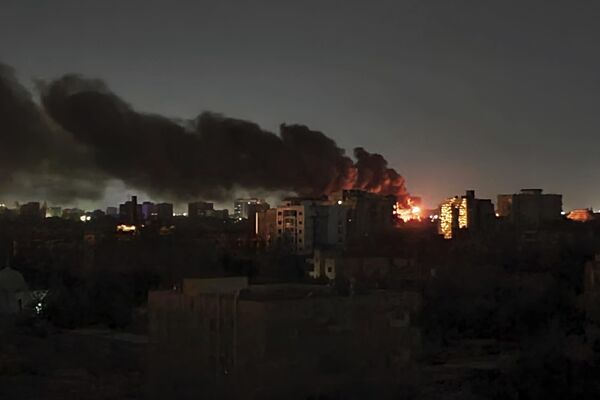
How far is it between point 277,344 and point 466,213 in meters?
36.5

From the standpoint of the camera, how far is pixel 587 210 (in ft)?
165

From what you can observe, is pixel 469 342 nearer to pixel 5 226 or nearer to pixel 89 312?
pixel 89 312

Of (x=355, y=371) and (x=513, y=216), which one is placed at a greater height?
(x=513, y=216)

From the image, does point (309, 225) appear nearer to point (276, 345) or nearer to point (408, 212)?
point (408, 212)

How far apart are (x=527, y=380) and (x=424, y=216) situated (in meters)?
36.7

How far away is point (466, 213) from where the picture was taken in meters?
46.3

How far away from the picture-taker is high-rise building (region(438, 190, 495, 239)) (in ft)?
148

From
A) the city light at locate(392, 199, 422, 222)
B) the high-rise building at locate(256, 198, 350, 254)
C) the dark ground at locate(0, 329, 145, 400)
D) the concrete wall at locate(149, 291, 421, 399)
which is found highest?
the city light at locate(392, 199, 422, 222)

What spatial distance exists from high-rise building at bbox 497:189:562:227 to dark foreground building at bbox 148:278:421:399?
125 feet

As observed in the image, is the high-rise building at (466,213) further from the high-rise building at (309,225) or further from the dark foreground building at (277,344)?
the dark foreground building at (277,344)

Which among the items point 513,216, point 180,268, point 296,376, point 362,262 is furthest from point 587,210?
point 296,376

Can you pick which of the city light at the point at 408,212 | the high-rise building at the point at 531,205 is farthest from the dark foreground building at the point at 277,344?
the high-rise building at the point at 531,205

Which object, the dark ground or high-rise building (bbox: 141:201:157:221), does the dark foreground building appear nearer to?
the dark ground

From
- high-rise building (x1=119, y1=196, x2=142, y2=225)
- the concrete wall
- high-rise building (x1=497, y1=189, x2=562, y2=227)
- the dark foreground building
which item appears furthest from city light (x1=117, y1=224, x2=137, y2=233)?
the concrete wall
